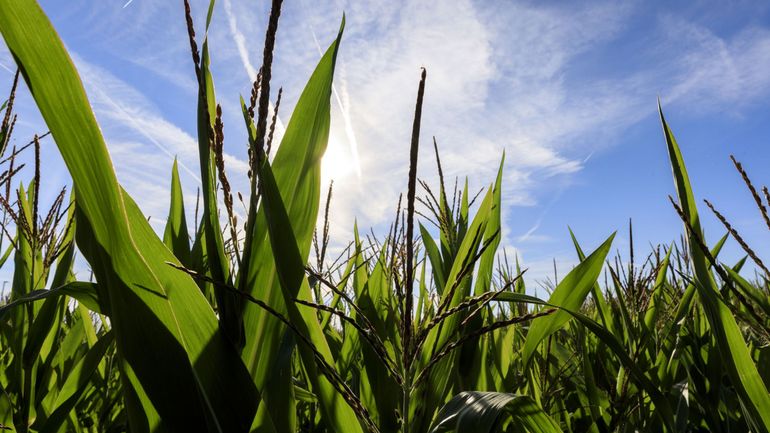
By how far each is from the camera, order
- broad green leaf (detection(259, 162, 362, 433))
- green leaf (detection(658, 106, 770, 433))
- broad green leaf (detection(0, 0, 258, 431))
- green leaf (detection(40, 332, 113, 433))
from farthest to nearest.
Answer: green leaf (detection(40, 332, 113, 433)), green leaf (detection(658, 106, 770, 433)), broad green leaf (detection(259, 162, 362, 433)), broad green leaf (detection(0, 0, 258, 431))

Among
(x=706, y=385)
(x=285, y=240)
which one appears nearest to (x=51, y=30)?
(x=285, y=240)

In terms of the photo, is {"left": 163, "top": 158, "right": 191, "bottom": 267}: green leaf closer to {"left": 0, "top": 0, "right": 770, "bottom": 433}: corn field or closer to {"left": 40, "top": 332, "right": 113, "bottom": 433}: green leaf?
{"left": 0, "top": 0, "right": 770, "bottom": 433}: corn field

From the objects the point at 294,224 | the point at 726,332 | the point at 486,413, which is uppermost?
the point at 294,224

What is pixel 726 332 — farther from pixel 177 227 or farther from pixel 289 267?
pixel 177 227

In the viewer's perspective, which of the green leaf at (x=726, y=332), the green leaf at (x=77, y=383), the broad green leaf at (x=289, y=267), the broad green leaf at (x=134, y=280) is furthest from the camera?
the green leaf at (x=77, y=383)

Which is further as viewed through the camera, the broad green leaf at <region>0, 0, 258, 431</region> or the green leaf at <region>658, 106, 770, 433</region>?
the green leaf at <region>658, 106, 770, 433</region>

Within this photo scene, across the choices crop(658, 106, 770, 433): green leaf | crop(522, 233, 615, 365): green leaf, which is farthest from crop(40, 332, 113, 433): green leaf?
crop(658, 106, 770, 433): green leaf

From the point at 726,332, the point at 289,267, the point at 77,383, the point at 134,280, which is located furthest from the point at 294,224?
the point at 77,383

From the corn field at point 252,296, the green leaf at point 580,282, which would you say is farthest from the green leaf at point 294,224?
the green leaf at point 580,282

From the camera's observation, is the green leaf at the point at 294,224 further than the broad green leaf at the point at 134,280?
Yes

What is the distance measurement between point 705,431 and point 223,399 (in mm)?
1978

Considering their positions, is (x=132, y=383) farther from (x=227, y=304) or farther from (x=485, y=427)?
(x=485, y=427)

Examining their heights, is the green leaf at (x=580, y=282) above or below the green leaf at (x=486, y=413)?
above

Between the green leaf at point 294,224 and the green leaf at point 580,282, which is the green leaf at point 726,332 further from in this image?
the green leaf at point 294,224
